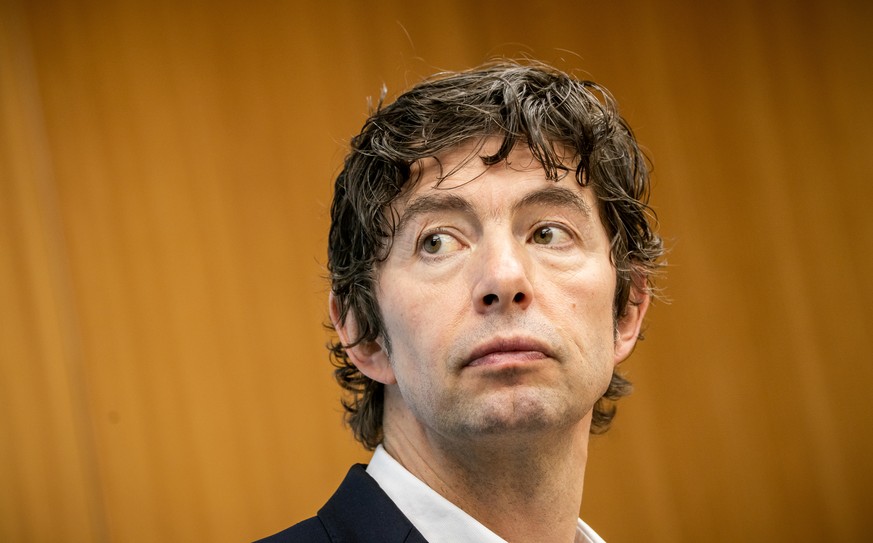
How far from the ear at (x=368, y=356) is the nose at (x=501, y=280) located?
304mm

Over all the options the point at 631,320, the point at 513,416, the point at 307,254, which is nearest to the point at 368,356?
the point at 513,416

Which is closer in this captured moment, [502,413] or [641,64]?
[502,413]

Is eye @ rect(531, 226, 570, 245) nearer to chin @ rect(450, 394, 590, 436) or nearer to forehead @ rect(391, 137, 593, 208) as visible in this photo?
forehead @ rect(391, 137, 593, 208)

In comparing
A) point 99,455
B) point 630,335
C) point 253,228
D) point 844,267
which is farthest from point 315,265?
point 844,267

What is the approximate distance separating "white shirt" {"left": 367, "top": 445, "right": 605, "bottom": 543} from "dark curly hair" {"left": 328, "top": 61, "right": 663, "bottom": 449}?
29cm

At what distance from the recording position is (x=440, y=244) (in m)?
1.64

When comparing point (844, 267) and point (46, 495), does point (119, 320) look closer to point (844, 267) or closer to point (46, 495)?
point (46, 495)

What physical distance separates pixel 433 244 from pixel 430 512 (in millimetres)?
451

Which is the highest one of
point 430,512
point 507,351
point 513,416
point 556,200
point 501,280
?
point 556,200

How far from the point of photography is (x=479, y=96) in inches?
69.2

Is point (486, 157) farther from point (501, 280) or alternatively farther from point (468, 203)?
point (501, 280)

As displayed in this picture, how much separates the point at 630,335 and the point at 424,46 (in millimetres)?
1646

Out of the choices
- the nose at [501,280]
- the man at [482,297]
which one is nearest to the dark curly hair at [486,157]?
the man at [482,297]

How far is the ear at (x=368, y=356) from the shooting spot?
5.88ft
